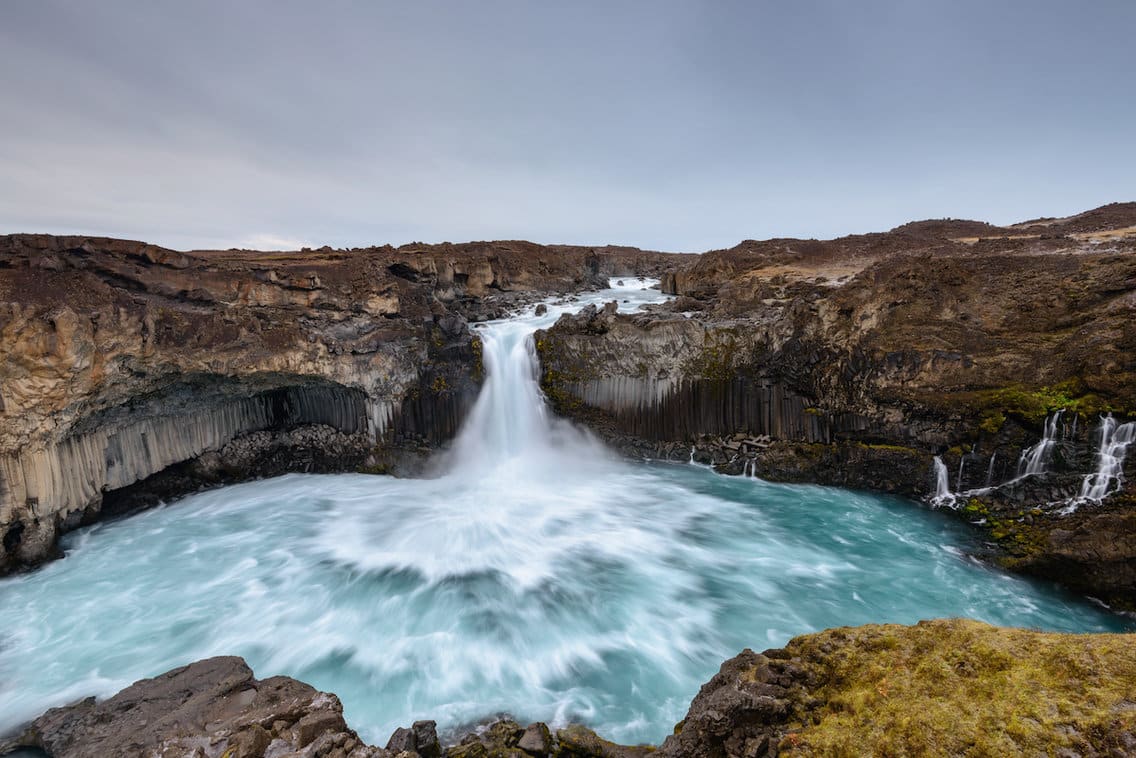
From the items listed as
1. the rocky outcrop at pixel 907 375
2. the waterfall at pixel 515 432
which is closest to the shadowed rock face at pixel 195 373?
the waterfall at pixel 515 432

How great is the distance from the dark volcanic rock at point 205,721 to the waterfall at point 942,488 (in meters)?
13.0

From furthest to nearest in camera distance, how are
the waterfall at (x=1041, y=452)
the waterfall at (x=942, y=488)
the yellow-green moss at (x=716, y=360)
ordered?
the yellow-green moss at (x=716, y=360) → the waterfall at (x=942, y=488) → the waterfall at (x=1041, y=452)

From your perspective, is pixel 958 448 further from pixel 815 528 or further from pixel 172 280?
pixel 172 280

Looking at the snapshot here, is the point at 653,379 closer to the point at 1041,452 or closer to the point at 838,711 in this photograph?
the point at 1041,452

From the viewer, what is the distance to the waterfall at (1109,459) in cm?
927

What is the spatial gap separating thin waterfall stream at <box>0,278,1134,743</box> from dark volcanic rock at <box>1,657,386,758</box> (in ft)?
4.43

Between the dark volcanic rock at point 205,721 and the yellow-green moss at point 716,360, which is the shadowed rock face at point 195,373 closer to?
the dark volcanic rock at point 205,721

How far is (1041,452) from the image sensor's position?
10.3m

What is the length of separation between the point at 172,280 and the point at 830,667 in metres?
15.4

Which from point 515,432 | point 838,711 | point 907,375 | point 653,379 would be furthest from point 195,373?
point 907,375

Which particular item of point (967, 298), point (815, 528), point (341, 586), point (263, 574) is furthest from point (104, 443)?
point (967, 298)

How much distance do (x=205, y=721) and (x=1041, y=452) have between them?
14.5 meters

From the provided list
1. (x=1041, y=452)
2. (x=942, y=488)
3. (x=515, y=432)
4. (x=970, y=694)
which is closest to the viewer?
(x=970, y=694)

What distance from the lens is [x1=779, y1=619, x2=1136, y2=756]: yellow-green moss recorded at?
247 centimetres
